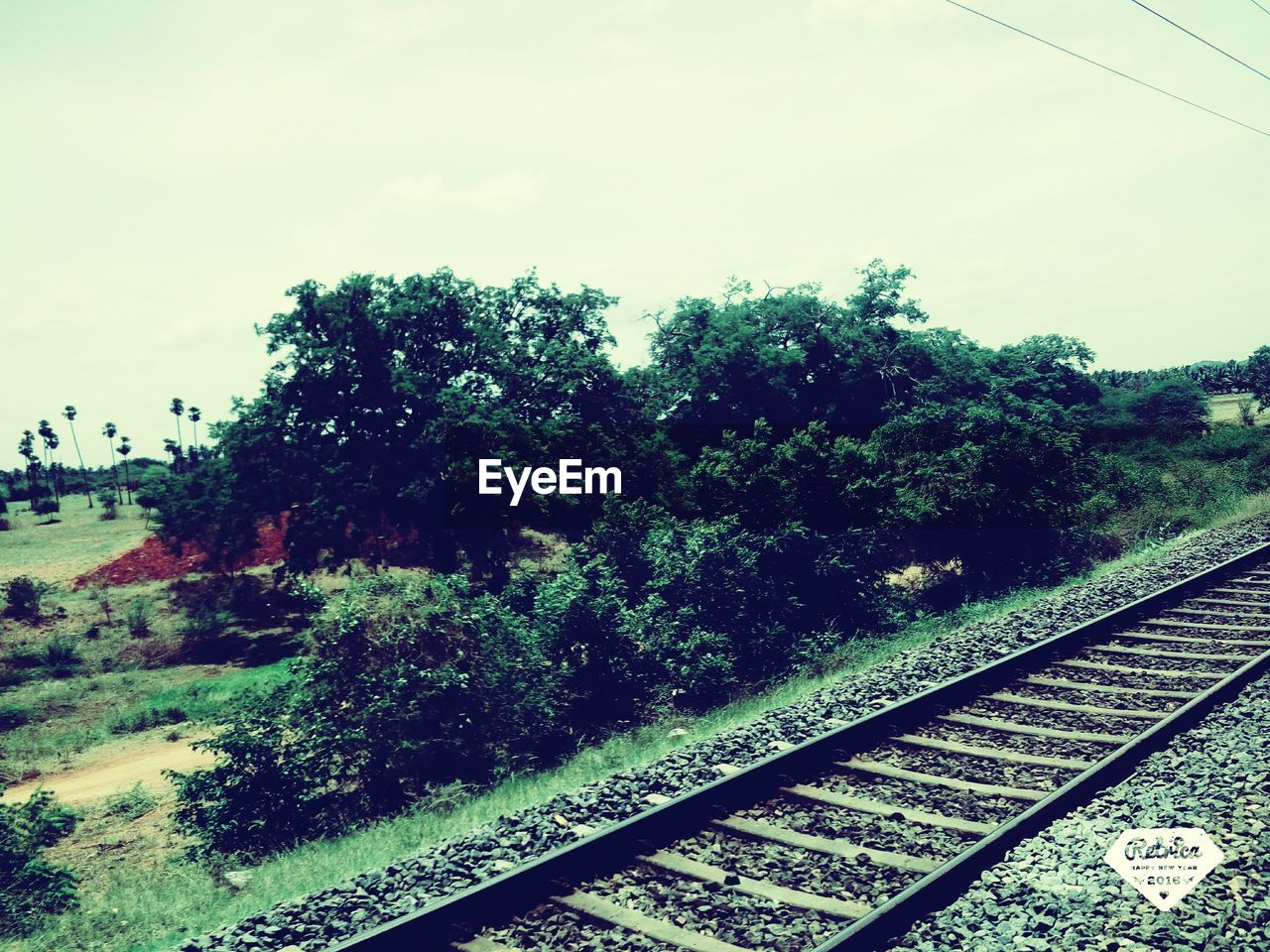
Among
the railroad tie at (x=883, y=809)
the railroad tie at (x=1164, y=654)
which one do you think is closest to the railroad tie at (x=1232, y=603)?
the railroad tie at (x=1164, y=654)

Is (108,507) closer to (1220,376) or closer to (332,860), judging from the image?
(332,860)

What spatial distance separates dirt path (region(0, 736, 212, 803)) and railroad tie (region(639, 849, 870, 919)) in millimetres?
15235

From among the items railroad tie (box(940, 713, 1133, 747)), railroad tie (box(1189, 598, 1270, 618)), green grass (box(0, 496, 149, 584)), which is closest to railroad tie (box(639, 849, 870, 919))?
railroad tie (box(940, 713, 1133, 747))

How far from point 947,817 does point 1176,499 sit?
70.7ft

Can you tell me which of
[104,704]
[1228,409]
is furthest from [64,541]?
[1228,409]

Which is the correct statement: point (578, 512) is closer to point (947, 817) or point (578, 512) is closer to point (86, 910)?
point (86, 910)

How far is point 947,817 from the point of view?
6352 millimetres

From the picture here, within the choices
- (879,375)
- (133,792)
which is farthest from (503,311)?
(133,792)

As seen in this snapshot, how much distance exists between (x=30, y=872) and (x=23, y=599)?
34581 millimetres

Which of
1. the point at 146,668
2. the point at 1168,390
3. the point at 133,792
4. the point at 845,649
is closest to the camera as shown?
the point at 845,649

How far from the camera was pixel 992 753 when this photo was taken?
7465 millimetres

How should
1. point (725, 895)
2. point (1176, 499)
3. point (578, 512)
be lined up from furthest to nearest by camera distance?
1. point (578, 512)
2. point (1176, 499)
3. point (725, 895)

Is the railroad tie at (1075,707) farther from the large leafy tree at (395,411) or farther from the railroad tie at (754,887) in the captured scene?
the large leafy tree at (395,411)

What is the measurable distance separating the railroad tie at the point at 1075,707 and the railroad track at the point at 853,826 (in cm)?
2
